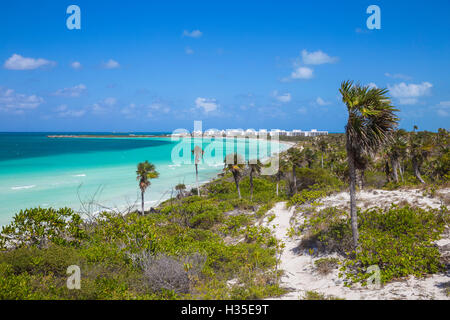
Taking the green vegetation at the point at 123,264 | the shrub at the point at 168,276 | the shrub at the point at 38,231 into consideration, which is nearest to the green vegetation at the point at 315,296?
the green vegetation at the point at 123,264

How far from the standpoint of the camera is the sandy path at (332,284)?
8195mm

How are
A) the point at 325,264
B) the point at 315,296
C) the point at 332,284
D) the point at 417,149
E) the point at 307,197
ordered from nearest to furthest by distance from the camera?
the point at 315,296, the point at 332,284, the point at 325,264, the point at 307,197, the point at 417,149

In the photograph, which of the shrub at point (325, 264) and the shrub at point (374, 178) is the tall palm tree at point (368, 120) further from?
the shrub at point (374, 178)

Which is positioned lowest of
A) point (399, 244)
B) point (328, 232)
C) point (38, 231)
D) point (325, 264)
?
point (325, 264)

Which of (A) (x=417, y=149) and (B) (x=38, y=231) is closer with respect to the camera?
(B) (x=38, y=231)

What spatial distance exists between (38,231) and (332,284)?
1256 cm

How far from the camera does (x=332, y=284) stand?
9812 millimetres

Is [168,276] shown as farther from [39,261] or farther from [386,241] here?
[386,241]

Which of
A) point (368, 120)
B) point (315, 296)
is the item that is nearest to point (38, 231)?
point (315, 296)

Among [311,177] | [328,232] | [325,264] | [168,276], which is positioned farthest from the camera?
[311,177]

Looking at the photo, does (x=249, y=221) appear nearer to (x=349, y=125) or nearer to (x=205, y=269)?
(x=205, y=269)
